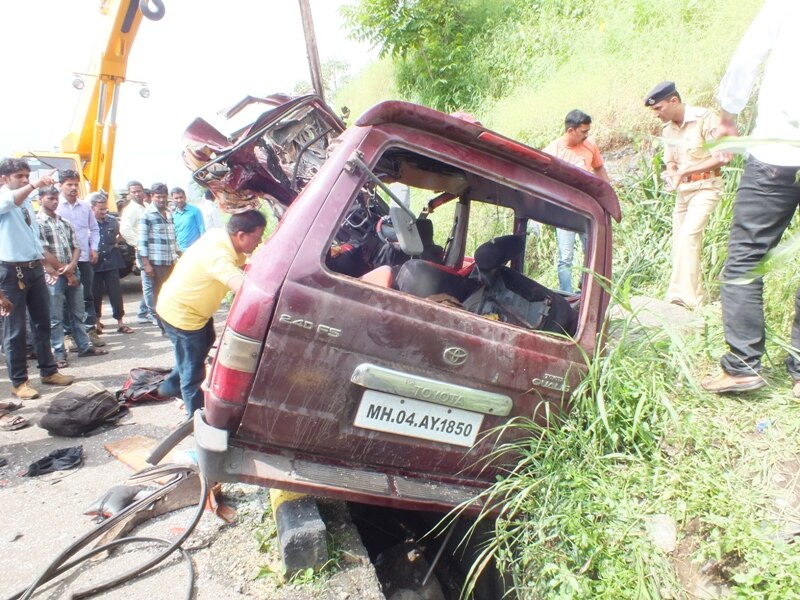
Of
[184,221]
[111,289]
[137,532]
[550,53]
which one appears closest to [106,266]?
[111,289]

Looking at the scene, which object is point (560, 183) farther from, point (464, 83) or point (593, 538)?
point (464, 83)

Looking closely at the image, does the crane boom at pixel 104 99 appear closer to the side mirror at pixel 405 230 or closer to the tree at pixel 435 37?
the tree at pixel 435 37

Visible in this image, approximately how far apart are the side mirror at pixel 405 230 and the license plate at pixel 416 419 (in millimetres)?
592

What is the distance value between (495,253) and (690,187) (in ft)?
7.17

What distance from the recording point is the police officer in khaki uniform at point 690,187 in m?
3.94

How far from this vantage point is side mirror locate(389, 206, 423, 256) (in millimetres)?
1938

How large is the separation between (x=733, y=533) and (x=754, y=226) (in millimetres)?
→ 1305

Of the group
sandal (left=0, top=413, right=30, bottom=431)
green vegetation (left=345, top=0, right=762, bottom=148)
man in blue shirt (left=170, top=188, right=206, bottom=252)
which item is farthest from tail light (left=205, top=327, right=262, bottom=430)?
man in blue shirt (left=170, top=188, right=206, bottom=252)

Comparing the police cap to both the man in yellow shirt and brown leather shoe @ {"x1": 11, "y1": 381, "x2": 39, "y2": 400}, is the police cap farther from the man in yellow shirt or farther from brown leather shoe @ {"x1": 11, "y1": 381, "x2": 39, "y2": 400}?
brown leather shoe @ {"x1": 11, "y1": 381, "x2": 39, "y2": 400}

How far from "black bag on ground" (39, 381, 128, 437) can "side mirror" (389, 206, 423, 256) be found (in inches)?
134

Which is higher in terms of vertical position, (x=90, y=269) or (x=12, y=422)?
(x=90, y=269)

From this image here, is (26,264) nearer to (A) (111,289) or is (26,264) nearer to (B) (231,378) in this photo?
(A) (111,289)

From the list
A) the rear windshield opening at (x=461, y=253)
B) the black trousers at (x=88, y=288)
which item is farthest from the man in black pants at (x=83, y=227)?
the rear windshield opening at (x=461, y=253)

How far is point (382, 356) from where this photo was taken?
2.01m
